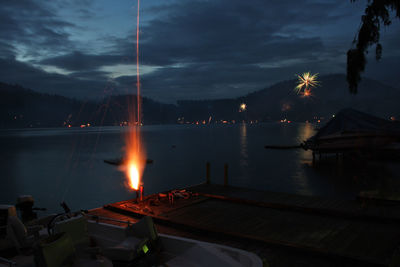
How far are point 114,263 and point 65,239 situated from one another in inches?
48.3

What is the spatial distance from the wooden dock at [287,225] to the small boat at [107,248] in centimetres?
267

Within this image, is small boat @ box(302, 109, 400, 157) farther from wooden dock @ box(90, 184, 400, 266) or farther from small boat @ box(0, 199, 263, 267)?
small boat @ box(0, 199, 263, 267)

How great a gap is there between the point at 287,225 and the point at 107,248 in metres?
6.53

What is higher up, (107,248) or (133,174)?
(107,248)

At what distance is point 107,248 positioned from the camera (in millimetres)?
6043

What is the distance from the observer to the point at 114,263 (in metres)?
5.95

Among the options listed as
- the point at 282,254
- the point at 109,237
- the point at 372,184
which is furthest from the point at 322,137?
the point at 109,237

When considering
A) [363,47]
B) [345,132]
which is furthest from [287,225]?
[345,132]

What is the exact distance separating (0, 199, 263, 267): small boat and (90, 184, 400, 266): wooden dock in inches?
105

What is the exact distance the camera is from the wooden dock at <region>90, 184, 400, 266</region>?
25.8 ft

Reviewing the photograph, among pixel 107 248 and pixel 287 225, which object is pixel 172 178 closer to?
pixel 287 225

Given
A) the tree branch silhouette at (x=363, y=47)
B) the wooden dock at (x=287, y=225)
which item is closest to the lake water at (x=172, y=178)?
the wooden dock at (x=287, y=225)

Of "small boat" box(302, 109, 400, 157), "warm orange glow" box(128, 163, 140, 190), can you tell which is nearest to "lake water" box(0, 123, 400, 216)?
"warm orange glow" box(128, 163, 140, 190)

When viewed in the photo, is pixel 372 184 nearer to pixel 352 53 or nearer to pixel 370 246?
pixel 370 246
